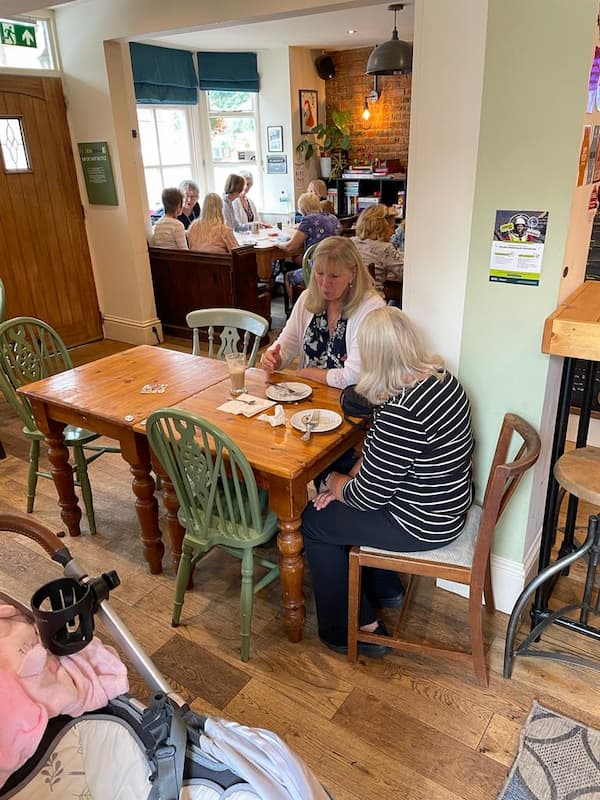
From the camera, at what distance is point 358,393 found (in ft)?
5.85

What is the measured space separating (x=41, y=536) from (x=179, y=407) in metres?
0.88

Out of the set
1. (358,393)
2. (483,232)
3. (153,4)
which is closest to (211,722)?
(358,393)

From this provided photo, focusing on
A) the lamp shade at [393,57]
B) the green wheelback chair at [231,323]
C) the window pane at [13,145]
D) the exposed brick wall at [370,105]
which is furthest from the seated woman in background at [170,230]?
the exposed brick wall at [370,105]

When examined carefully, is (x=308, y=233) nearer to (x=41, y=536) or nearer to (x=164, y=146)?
(x=164, y=146)

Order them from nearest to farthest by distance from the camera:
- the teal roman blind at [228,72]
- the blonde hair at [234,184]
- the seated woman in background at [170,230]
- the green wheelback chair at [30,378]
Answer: the green wheelback chair at [30,378] < the seated woman in background at [170,230] < the blonde hair at [234,184] < the teal roman blind at [228,72]

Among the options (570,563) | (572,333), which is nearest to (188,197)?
(572,333)

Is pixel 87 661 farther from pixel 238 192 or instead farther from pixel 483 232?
pixel 238 192

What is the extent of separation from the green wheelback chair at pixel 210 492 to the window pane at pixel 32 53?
13.1 feet

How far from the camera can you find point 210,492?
1796 mm

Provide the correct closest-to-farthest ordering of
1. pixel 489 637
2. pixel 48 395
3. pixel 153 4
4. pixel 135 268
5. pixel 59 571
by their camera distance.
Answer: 1. pixel 489 637
2. pixel 48 395
3. pixel 59 571
4. pixel 153 4
5. pixel 135 268

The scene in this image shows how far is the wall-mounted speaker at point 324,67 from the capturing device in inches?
292

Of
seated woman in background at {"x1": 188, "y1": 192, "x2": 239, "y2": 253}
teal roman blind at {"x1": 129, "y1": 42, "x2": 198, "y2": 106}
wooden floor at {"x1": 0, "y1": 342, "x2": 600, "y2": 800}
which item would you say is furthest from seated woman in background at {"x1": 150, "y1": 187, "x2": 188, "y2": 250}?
wooden floor at {"x1": 0, "y1": 342, "x2": 600, "y2": 800}

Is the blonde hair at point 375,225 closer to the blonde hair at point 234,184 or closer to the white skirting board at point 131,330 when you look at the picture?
the white skirting board at point 131,330

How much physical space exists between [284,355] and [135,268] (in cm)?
286
